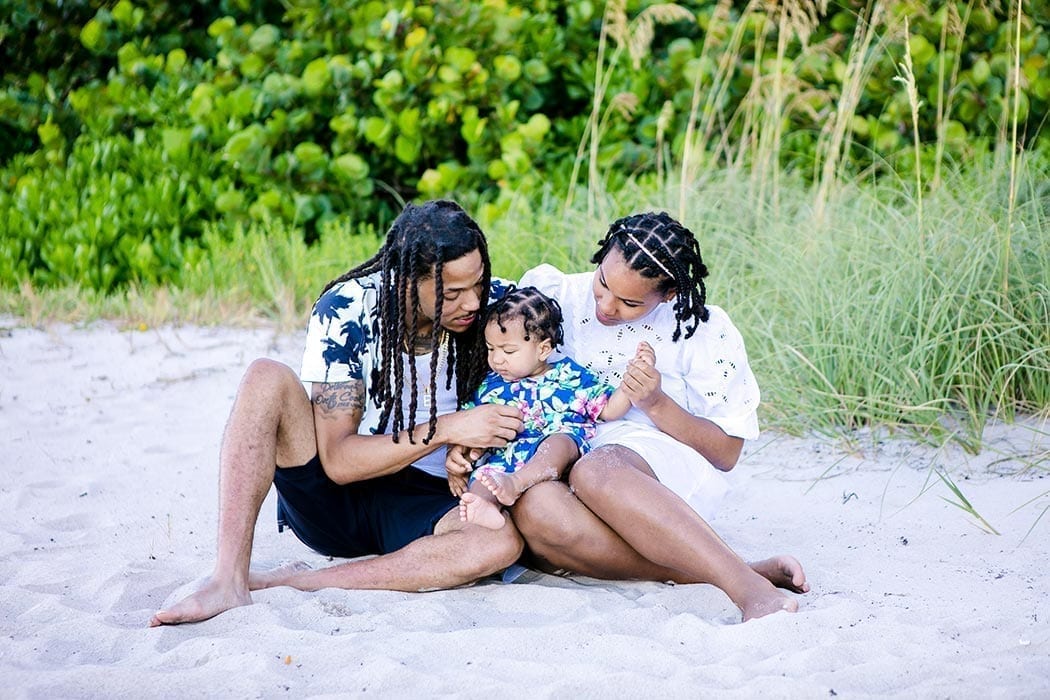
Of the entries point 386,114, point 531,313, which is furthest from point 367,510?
point 386,114

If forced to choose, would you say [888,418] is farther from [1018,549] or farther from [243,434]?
[243,434]

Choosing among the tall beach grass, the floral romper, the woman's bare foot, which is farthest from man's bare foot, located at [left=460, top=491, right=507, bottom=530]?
the tall beach grass

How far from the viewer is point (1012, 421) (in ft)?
14.1

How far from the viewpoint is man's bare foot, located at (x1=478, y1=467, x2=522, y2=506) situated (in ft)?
10.0

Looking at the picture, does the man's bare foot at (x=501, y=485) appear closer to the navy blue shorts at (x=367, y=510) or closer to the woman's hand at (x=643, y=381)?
the navy blue shorts at (x=367, y=510)

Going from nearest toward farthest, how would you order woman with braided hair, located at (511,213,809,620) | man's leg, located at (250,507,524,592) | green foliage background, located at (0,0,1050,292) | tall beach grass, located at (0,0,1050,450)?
woman with braided hair, located at (511,213,809,620), man's leg, located at (250,507,524,592), tall beach grass, located at (0,0,1050,450), green foliage background, located at (0,0,1050,292)

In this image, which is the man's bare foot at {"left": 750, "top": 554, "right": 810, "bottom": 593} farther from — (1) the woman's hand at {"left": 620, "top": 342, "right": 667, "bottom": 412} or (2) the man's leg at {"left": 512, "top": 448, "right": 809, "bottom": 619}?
(1) the woman's hand at {"left": 620, "top": 342, "right": 667, "bottom": 412}

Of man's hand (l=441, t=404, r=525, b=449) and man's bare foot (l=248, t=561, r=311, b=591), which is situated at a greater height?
man's hand (l=441, t=404, r=525, b=449)

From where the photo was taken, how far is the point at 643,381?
3111 millimetres

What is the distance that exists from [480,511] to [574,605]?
0.34 meters

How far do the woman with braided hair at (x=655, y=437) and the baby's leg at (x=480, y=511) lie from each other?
0.08m

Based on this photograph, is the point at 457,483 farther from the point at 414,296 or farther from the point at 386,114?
the point at 386,114

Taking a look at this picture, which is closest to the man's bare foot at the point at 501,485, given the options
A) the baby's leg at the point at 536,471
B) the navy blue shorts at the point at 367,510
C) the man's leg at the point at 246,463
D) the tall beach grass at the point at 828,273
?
the baby's leg at the point at 536,471

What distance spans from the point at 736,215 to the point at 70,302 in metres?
3.41
